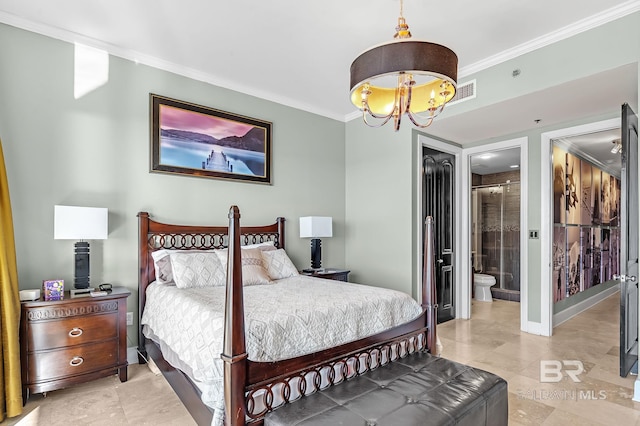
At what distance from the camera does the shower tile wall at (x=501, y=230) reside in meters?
6.62

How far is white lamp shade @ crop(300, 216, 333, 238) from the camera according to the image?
14.1ft

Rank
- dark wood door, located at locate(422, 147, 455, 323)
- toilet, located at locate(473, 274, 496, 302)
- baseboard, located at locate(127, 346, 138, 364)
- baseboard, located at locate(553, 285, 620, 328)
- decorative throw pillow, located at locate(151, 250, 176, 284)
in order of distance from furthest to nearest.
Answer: toilet, located at locate(473, 274, 496, 302)
dark wood door, located at locate(422, 147, 455, 323)
baseboard, located at locate(553, 285, 620, 328)
baseboard, located at locate(127, 346, 138, 364)
decorative throw pillow, located at locate(151, 250, 176, 284)

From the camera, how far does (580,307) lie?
17.0 feet

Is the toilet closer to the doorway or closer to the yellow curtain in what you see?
the doorway

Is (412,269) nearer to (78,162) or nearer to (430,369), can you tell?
(430,369)

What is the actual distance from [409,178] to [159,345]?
328cm

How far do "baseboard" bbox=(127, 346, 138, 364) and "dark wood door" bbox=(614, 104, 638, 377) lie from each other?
427 centimetres

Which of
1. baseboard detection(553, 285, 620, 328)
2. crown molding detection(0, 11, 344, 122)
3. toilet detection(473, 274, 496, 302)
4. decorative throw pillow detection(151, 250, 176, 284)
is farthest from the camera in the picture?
toilet detection(473, 274, 496, 302)

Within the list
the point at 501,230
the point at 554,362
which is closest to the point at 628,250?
the point at 554,362

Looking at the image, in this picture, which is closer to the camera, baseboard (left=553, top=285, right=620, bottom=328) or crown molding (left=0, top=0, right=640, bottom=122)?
crown molding (left=0, top=0, right=640, bottom=122)

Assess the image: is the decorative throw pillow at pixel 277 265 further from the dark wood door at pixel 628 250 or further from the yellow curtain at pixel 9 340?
the dark wood door at pixel 628 250

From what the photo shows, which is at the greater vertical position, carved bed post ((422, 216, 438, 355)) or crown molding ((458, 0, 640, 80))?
crown molding ((458, 0, 640, 80))

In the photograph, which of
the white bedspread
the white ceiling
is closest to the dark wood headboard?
the white bedspread

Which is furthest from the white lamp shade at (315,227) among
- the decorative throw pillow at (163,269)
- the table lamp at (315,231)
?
the decorative throw pillow at (163,269)
